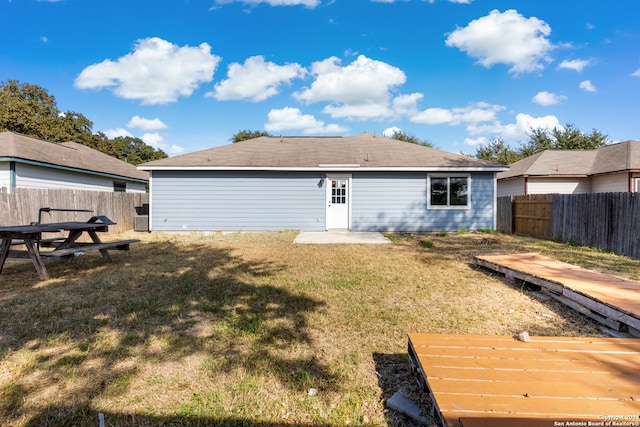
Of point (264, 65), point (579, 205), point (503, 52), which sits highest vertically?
point (264, 65)

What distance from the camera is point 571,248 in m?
8.56

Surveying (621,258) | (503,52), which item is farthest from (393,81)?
(621,258)

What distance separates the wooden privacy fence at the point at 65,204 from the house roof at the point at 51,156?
99.7 inches

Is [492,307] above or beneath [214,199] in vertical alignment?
beneath

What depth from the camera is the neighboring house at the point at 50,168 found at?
35.2ft

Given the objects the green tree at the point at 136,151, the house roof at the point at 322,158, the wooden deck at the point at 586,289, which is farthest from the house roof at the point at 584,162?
the green tree at the point at 136,151

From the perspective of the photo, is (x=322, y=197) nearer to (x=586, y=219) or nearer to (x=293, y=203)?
(x=293, y=203)

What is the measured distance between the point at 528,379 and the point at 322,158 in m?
11.1

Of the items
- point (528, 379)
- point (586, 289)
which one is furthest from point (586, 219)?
point (528, 379)

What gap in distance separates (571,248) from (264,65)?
19.4 m

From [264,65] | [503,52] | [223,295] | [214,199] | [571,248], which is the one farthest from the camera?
[264,65]

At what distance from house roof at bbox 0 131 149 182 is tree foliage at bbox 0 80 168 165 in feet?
46.3

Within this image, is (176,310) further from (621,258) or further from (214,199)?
(621,258)

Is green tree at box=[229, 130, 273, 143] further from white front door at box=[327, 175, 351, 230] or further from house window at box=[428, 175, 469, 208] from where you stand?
house window at box=[428, 175, 469, 208]
